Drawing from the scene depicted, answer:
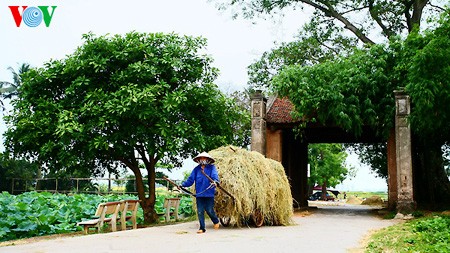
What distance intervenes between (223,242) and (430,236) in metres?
4.18

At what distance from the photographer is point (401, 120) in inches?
691

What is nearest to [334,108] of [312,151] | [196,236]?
[196,236]

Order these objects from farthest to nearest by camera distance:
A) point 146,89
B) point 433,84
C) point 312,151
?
point 312,151, point 146,89, point 433,84

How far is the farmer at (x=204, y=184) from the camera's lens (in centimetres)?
1076

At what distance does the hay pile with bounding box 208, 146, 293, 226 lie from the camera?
1120 cm

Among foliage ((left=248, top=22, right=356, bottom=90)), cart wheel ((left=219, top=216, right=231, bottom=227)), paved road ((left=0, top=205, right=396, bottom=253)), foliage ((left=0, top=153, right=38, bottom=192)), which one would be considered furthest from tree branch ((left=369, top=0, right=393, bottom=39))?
foliage ((left=0, top=153, right=38, bottom=192))

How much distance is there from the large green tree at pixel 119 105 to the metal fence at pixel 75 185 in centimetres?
1432

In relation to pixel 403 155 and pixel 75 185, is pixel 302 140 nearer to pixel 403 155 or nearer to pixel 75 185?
pixel 403 155

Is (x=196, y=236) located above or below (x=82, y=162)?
below

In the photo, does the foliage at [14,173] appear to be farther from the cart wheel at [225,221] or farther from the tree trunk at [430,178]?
the cart wheel at [225,221]

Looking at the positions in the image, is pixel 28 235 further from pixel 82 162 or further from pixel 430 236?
pixel 430 236

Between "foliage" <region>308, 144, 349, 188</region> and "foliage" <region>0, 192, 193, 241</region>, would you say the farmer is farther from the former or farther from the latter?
"foliage" <region>308, 144, 349, 188</region>

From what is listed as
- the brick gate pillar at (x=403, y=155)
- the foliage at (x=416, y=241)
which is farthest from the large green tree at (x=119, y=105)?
the foliage at (x=416, y=241)

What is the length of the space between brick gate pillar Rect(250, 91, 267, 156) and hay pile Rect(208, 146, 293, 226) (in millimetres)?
7573
